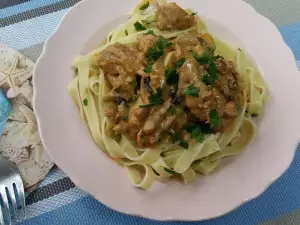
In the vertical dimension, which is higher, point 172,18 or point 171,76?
point 172,18

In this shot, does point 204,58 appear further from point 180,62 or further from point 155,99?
point 155,99

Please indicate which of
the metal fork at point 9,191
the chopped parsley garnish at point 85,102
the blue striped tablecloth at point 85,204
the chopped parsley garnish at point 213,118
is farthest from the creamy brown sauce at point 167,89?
the metal fork at point 9,191

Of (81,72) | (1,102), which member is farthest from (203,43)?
(1,102)

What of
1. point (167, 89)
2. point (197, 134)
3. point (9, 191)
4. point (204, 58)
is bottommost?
point (9, 191)

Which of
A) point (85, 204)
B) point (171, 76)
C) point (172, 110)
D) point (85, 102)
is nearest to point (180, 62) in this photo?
point (171, 76)

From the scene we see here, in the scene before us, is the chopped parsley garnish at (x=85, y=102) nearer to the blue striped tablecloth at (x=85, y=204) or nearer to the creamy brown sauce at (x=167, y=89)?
the creamy brown sauce at (x=167, y=89)

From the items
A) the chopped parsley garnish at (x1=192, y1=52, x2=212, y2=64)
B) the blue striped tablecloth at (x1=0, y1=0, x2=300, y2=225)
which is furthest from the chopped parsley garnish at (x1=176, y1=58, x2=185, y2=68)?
the blue striped tablecloth at (x1=0, y1=0, x2=300, y2=225)

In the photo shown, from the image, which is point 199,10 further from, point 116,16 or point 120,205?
point 120,205
